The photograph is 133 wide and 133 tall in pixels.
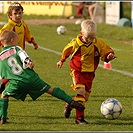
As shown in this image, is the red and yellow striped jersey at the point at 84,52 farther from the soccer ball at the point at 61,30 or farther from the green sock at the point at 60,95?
the soccer ball at the point at 61,30

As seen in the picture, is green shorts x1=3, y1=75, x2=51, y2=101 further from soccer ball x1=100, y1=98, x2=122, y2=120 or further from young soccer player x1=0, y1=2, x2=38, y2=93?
young soccer player x1=0, y1=2, x2=38, y2=93

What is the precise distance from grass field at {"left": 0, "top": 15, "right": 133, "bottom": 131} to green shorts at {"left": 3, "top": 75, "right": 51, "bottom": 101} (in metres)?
0.41

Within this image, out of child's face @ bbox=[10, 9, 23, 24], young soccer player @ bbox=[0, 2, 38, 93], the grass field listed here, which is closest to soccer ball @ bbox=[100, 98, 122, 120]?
the grass field

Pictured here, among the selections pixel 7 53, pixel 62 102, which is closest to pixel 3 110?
pixel 7 53

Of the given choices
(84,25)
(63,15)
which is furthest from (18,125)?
(63,15)

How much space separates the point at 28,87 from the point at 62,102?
1909 mm

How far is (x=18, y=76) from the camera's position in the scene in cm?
742

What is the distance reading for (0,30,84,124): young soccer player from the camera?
7.40 metres

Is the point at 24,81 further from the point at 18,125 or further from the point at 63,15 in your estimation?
the point at 63,15

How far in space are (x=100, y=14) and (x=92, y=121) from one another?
20587 millimetres

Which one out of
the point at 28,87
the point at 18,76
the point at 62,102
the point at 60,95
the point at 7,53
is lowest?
the point at 62,102

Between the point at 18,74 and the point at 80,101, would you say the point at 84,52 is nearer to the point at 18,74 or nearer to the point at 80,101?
the point at 80,101

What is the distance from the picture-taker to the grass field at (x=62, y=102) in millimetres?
7469

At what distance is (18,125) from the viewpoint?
24.6 ft
